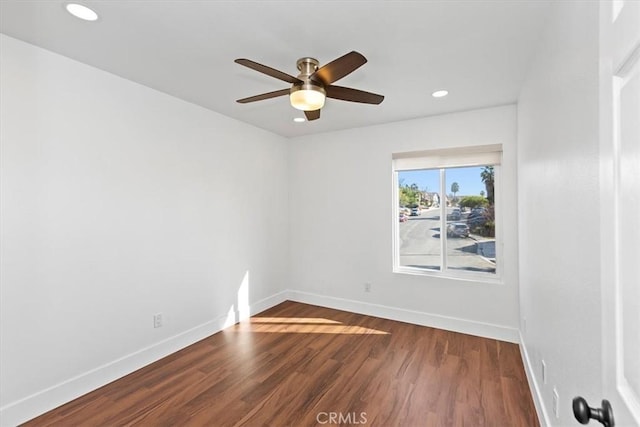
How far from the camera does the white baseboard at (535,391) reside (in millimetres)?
1817

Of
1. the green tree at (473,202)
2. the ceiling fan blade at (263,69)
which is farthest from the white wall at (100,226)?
the green tree at (473,202)

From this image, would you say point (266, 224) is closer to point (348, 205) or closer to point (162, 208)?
point (348, 205)

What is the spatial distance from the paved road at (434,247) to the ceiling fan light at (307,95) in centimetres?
246

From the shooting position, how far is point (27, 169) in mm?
2012

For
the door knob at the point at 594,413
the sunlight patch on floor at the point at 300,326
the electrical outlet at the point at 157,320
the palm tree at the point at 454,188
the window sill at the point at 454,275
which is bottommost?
the sunlight patch on floor at the point at 300,326

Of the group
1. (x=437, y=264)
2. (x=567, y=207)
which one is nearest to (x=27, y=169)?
(x=567, y=207)

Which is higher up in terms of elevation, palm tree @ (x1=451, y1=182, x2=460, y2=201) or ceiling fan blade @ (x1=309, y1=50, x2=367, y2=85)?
ceiling fan blade @ (x1=309, y1=50, x2=367, y2=85)

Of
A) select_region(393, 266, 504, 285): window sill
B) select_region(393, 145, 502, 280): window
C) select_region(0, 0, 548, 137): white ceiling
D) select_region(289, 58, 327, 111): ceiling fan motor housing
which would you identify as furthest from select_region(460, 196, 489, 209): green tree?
select_region(289, 58, 327, 111): ceiling fan motor housing

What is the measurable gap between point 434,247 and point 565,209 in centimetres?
249

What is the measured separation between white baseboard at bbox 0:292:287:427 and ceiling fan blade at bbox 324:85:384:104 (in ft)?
8.94

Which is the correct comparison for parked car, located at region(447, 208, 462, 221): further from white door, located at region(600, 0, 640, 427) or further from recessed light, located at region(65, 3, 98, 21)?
recessed light, located at region(65, 3, 98, 21)

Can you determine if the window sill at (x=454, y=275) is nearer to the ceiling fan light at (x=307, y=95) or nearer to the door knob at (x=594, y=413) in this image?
the ceiling fan light at (x=307, y=95)

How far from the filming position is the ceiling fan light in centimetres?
188

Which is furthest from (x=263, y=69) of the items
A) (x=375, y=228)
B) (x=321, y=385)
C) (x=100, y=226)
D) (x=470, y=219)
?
(x=470, y=219)
